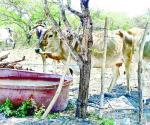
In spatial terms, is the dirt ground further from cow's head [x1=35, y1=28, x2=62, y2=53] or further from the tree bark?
cow's head [x1=35, y1=28, x2=62, y2=53]

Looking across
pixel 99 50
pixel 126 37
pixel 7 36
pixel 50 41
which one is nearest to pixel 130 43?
pixel 126 37

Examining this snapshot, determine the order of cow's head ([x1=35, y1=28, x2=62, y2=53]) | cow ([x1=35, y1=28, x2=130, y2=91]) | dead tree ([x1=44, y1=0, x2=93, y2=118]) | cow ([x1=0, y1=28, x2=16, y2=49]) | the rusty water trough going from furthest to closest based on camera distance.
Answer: cow ([x1=0, y1=28, x2=16, y2=49]) → cow's head ([x1=35, y1=28, x2=62, y2=53]) → cow ([x1=35, y1=28, x2=130, y2=91]) → the rusty water trough → dead tree ([x1=44, y1=0, x2=93, y2=118])

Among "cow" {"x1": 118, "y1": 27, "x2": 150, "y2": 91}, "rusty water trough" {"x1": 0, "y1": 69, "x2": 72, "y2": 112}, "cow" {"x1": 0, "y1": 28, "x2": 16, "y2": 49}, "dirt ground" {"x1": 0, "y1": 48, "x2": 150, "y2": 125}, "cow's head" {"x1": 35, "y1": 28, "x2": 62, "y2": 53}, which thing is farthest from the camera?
"cow" {"x1": 0, "y1": 28, "x2": 16, "y2": 49}

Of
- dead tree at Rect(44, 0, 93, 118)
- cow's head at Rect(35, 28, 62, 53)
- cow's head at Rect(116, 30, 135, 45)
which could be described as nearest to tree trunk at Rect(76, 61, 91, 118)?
dead tree at Rect(44, 0, 93, 118)

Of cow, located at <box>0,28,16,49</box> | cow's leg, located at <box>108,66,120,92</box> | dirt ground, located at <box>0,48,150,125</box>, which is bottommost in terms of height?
dirt ground, located at <box>0,48,150,125</box>

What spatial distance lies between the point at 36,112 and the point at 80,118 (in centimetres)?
79

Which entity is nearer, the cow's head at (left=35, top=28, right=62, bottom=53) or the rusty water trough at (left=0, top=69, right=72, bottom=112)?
the rusty water trough at (left=0, top=69, right=72, bottom=112)

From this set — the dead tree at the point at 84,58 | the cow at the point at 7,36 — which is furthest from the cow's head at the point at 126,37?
the cow at the point at 7,36

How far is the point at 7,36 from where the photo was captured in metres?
21.0

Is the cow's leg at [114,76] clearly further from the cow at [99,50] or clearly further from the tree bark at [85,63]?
the tree bark at [85,63]

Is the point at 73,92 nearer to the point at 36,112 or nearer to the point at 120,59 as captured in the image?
the point at 120,59

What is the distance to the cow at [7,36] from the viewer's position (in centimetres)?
2059

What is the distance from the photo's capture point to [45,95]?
6711mm

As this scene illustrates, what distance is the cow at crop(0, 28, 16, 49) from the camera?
67.6 ft
